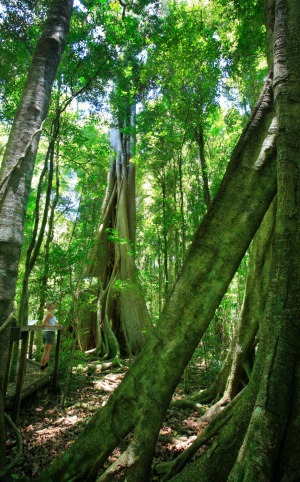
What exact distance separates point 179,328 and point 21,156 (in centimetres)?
205

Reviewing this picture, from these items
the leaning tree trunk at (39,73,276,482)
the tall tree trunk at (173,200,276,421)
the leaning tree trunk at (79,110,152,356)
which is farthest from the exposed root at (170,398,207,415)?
the leaning tree trunk at (79,110,152,356)

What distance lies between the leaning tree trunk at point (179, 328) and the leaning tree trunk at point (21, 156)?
2.14ft

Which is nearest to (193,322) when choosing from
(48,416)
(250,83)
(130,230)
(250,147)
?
(250,147)

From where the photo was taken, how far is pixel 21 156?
2869 millimetres

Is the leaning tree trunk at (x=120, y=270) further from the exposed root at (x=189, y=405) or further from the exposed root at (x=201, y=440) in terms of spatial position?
the exposed root at (x=201, y=440)

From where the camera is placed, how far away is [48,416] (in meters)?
4.79

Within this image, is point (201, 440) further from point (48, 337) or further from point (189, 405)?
point (48, 337)

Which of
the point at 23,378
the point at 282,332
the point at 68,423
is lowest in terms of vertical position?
the point at 68,423

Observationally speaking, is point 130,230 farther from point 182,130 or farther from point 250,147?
point 250,147

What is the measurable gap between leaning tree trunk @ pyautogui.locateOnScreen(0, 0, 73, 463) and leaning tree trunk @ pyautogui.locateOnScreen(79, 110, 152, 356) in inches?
182

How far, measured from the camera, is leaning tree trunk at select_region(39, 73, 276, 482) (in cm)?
223

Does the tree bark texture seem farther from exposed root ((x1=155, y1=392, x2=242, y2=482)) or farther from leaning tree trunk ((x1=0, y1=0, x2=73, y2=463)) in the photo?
leaning tree trunk ((x1=0, y1=0, x2=73, y2=463))

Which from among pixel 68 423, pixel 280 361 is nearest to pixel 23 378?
pixel 68 423

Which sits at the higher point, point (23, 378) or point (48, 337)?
point (48, 337)
